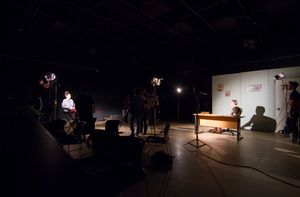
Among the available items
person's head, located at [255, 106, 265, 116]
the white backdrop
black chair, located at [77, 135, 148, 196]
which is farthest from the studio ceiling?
black chair, located at [77, 135, 148, 196]

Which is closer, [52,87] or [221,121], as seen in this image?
[221,121]

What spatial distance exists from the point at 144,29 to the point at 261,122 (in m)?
6.17

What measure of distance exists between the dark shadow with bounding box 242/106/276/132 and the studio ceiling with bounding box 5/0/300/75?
2319mm

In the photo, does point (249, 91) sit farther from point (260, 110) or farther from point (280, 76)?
point (280, 76)

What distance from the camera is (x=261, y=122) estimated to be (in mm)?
7023

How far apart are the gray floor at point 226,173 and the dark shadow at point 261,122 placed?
243cm

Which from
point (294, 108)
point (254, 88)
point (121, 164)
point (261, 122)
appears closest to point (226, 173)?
point (121, 164)

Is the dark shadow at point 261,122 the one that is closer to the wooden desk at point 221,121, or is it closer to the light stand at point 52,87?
the wooden desk at point 221,121

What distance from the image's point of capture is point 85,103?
4.34 m

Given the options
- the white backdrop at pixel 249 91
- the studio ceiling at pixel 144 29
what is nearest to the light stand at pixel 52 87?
the studio ceiling at pixel 144 29

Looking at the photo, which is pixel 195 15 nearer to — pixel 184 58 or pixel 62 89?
pixel 184 58

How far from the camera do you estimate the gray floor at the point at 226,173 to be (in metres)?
2.31

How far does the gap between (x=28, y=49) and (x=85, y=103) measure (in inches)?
198

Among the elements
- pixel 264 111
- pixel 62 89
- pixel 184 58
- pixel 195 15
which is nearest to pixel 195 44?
pixel 184 58
